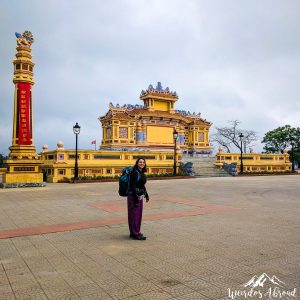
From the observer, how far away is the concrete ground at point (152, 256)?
12.9 ft

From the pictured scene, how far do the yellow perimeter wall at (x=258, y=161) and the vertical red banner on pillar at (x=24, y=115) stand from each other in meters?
20.6

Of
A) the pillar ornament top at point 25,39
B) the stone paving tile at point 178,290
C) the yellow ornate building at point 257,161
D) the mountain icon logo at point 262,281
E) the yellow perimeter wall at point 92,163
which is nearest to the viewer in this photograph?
the stone paving tile at point 178,290

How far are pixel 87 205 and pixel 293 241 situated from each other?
22.8 ft

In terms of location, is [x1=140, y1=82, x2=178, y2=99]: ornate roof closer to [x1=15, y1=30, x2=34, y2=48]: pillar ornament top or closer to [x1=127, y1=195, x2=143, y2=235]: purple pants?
[x1=15, y1=30, x2=34, y2=48]: pillar ornament top

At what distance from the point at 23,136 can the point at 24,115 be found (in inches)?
50.4

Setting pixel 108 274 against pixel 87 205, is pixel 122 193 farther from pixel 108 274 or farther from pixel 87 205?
pixel 87 205

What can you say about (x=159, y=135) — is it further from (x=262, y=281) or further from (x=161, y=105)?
(x=262, y=281)

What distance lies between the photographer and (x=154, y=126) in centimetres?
4275

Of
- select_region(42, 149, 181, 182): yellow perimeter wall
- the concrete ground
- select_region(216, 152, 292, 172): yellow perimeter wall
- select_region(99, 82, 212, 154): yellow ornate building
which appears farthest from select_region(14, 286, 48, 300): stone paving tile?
select_region(99, 82, 212, 154): yellow ornate building

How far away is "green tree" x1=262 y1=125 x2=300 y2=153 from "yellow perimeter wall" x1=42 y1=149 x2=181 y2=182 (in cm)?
3425
